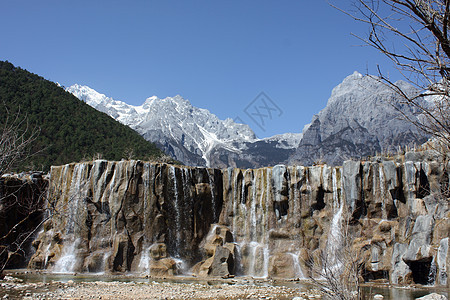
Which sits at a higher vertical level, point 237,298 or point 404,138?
point 404,138

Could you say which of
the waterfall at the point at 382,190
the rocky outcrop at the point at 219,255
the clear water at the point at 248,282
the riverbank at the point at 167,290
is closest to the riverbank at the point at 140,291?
the riverbank at the point at 167,290

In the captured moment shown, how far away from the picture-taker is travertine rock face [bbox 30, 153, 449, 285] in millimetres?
31594

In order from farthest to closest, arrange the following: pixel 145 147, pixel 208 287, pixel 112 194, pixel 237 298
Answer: pixel 145 147 → pixel 112 194 → pixel 208 287 → pixel 237 298

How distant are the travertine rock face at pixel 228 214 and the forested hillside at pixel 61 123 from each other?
23012 millimetres

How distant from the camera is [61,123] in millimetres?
66438

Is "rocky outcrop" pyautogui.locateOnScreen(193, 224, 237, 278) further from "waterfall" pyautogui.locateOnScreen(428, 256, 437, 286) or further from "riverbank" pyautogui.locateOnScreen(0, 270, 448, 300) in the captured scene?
"waterfall" pyautogui.locateOnScreen(428, 256, 437, 286)

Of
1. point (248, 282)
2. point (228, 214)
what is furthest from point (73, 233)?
point (248, 282)

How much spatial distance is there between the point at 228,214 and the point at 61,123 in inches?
1591

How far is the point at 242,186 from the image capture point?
3791 cm

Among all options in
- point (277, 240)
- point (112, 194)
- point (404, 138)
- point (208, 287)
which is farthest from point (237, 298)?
point (404, 138)

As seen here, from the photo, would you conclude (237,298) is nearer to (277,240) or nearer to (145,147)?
(277,240)

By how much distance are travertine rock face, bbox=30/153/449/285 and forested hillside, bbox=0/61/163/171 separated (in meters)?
23.0

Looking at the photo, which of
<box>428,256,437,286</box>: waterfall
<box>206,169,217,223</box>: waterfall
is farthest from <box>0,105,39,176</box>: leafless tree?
<box>206,169,217,223</box>: waterfall

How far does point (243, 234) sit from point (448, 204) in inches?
636
